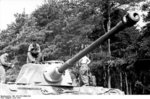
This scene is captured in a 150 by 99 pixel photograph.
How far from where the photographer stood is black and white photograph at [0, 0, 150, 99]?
1039 centimetres

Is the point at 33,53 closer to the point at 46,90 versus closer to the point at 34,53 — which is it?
the point at 34,53

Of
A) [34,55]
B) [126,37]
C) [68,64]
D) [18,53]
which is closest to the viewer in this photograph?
[68,64]

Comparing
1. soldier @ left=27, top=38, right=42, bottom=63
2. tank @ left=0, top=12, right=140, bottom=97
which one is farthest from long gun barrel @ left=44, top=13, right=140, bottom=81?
soldier @ left=27, top=38, right=42, bottom=63

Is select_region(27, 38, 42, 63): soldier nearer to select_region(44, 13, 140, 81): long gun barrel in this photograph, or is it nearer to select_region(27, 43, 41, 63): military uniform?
select_region(27, 43, 41, 63): military uniform

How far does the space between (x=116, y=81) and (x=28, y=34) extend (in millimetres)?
11005

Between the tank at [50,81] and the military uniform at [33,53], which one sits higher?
the military uniform at [33,53]

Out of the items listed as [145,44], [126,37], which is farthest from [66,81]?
[126,37]

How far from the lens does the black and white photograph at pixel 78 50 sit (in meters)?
10.4

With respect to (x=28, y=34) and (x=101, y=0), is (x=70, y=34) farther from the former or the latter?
(x=28, y=34)

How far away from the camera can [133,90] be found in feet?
119

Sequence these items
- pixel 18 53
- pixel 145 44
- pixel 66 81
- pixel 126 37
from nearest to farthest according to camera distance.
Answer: pixel 66 81 → pixel 145 44 → pixel 126 37 → pixel 18 53

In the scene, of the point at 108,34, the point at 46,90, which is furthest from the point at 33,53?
the point at 108,34

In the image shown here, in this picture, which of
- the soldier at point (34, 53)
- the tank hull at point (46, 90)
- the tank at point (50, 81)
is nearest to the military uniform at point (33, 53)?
the soldier at point (34, 53)

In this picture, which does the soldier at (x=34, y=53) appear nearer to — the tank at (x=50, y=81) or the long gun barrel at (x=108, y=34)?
the tank at (x=50, y=81)
